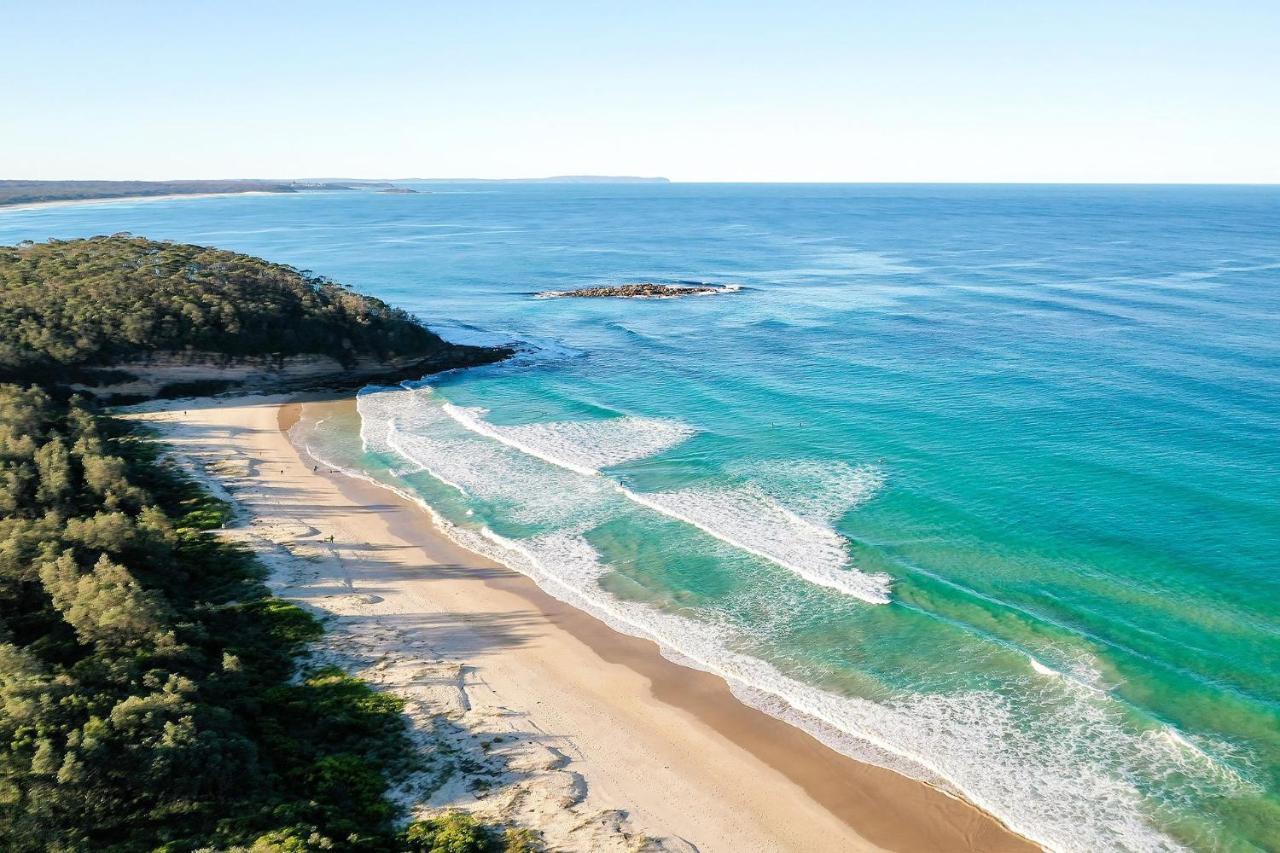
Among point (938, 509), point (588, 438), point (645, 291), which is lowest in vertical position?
point (588, 438)

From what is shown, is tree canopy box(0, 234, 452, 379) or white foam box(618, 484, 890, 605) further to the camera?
tree canopy box(0, 234, 452, 379)

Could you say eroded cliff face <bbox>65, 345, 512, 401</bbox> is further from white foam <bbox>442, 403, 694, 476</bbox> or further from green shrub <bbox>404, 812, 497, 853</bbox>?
green shrub <bbox>404, 812, 497, 853</bbox>

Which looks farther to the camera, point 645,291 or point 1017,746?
point 645,291

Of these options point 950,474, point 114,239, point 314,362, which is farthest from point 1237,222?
point 114,239

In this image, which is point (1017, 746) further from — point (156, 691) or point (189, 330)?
point (189, 330)

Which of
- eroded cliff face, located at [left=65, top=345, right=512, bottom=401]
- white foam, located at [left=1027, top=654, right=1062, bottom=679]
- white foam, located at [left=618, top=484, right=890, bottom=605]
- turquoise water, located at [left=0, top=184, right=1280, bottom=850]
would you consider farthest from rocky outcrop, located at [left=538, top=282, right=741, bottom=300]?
white foam, located at [left=1027, top=654, right=1062, bottom=679]

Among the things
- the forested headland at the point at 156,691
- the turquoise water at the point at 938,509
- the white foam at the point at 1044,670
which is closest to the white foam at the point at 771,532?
the turquoise water at the point at 938,509

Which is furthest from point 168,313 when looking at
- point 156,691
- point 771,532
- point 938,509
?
point 938,509
